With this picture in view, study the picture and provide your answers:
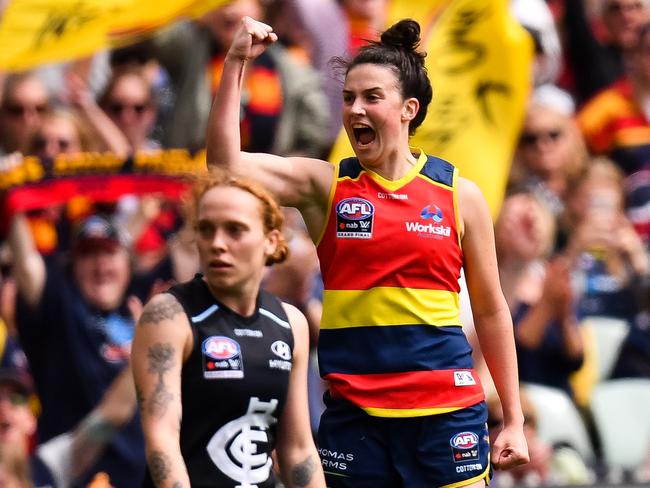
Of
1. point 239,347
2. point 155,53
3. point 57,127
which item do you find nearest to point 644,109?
point 155,53

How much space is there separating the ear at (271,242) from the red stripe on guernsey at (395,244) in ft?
0.83

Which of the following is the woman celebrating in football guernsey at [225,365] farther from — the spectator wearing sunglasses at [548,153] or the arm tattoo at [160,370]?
the spectator wearing sunglasses at [548,153]

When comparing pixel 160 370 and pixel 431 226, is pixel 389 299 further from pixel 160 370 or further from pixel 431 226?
pixel 160 370

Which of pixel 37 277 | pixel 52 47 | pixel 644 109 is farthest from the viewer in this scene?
pixel 644 109

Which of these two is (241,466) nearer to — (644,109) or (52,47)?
(52,47)

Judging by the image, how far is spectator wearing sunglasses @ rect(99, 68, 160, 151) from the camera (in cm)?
930

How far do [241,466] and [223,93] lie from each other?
3.89 feet

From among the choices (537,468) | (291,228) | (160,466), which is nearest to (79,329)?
(291,228)

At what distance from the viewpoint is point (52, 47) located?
7785mm

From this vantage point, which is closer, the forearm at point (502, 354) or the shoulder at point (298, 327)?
the shoulder at point (298, 327)

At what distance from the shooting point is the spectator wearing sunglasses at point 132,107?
9.30m

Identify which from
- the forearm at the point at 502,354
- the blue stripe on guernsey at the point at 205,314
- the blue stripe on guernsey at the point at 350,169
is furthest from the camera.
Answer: the forearm at the point at 502,354

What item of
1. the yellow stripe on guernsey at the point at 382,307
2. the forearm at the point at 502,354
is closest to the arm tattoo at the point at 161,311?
A: the yellow stripe on guernsey at the point at 382,307

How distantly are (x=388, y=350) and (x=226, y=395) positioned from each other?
664mm
